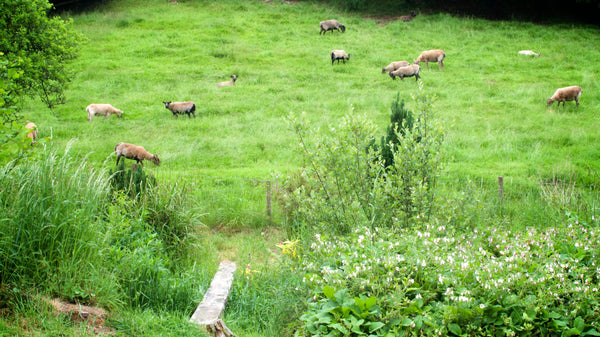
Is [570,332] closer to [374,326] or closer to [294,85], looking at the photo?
[374,326]

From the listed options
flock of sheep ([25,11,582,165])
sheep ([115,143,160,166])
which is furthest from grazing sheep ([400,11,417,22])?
sheep ([115,143,160,166])

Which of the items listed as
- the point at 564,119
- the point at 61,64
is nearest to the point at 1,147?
the point at 61,64

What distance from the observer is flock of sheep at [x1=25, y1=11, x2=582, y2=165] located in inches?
600

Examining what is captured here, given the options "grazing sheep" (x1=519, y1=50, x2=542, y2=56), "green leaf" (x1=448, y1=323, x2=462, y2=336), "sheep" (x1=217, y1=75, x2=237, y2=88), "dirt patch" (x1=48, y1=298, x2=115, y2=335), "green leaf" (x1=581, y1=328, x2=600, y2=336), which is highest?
"green leaf" (x1=448, y1=323, x2=462, y2=336)

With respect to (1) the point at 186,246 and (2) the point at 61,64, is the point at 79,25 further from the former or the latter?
(1) the point at 186,246

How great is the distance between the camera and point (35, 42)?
13.7 meters

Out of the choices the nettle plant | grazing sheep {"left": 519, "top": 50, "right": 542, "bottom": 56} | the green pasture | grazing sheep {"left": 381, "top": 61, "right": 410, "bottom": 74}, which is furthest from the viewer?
grazing sheep {"left": 519, "top": 50, "right": 542, "bottom": 56}

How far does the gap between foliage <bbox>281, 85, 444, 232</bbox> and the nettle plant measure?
4.15ft

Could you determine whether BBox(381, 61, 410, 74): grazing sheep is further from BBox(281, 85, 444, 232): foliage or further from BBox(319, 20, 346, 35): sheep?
BBox(281, 85, 444, 232): foliage

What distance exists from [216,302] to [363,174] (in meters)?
2.61

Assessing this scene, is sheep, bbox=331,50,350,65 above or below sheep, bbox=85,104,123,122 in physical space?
above

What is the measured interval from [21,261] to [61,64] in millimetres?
10705

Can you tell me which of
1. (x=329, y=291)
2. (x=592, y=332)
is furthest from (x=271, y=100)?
(x=592, y=332)

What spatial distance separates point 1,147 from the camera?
5277 millimetres
